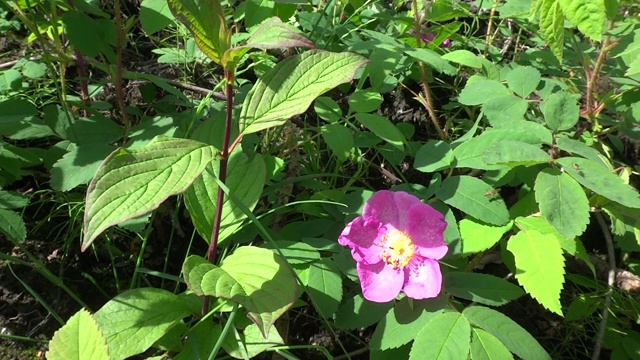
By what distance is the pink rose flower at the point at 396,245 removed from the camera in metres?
1.11

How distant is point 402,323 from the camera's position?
1.08 meters

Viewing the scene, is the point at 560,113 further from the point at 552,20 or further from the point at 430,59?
the point at 430,59

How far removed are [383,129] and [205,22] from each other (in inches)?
25.0

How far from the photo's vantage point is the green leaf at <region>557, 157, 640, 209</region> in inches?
43.0

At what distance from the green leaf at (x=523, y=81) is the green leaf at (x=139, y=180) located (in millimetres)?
846

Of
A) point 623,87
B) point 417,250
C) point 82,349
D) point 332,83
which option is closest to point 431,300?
point 417,250

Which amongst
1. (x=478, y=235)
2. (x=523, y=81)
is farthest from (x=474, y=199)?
(x=523, y=81)

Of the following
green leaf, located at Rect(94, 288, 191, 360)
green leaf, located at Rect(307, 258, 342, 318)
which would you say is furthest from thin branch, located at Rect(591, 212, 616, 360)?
green leaf, located at Rect(94, 288, 191, 360)

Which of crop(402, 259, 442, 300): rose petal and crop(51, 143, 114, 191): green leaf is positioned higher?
crop(51, 143, 114, 191): green leaf

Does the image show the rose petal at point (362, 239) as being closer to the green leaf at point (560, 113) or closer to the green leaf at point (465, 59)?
the green leaf at point (560, 113)

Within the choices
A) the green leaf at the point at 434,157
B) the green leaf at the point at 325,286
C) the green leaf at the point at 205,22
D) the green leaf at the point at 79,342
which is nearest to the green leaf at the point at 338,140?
the green leaf at the point at 434,157

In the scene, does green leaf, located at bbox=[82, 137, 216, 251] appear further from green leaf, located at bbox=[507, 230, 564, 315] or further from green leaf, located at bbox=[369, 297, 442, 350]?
green leaf, located at bbox=[507, 230, 564, 315]

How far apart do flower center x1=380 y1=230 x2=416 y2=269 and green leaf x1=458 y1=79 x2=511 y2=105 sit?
1.36 ft

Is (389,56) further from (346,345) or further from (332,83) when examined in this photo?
(346,345)
